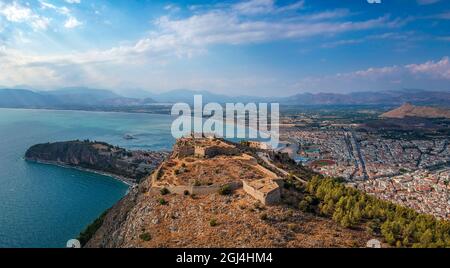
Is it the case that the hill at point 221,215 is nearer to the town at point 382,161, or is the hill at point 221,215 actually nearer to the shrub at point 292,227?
the shrub at point 292,227

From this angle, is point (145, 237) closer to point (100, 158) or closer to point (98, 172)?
point (98, 172)

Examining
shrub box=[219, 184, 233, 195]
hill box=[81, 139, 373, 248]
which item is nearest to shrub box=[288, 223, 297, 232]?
hill box=[81, 139, 373, 248]

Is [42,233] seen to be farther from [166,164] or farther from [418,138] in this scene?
[418,138]

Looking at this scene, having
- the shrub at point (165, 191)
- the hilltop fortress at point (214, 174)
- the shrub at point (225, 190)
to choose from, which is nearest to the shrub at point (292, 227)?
the hilltop fortress at point (214, 174)

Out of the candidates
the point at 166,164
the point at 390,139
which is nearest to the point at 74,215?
the point at 166,164

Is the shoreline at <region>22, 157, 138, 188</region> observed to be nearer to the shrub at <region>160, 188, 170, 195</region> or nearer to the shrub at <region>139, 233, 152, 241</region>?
the shrub at <region>160, 188, 170, 195</region>

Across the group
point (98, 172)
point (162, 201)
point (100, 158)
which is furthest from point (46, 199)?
point (162, 201)
